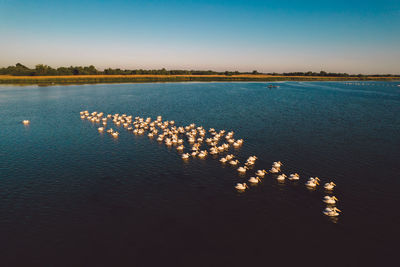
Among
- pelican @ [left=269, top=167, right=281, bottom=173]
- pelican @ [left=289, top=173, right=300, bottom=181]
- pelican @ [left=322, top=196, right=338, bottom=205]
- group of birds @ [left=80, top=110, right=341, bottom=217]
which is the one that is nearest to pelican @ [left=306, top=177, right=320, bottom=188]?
group of birds @ [left=80, top=110, right=341, bottom=217]

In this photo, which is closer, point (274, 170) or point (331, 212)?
point (331, 212)

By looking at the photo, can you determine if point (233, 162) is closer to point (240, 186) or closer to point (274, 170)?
point (274, 170)

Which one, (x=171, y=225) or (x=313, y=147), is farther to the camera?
(x=313, y=147)

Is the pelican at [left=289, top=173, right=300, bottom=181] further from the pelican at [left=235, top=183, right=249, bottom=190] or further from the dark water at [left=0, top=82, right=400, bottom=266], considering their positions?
the pelican at [left=235, top=183, right=249, bottom=190]

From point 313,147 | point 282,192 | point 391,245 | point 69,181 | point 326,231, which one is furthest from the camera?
point 313,147

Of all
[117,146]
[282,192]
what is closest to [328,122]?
[282,192]

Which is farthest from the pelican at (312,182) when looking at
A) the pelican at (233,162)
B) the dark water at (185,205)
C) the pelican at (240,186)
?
the pelican at (233,162)

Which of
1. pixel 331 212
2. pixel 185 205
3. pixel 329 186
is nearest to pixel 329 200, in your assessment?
pixel 331 212

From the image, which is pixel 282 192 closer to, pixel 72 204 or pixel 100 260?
pixel 100 260

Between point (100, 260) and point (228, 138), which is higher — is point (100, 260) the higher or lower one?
the lower one

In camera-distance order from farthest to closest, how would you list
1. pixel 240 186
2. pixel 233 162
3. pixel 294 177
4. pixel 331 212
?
pixel 233 162 < pixel 294 177 < pixel 240 186 < pixel 331 212

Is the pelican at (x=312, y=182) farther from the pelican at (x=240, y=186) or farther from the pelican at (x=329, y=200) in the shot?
the pelican at (x=240, y=186)
